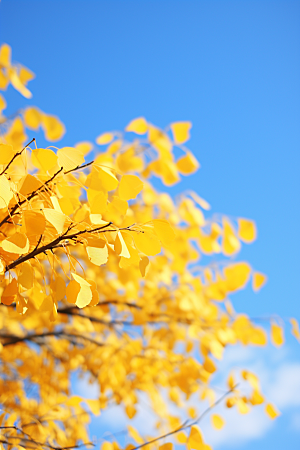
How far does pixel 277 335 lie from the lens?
63.1 inches

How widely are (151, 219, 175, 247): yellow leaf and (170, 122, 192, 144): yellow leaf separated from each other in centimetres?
86

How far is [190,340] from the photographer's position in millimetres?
1677

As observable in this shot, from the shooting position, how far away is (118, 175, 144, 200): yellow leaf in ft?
1.73

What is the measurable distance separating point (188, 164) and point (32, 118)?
596mm

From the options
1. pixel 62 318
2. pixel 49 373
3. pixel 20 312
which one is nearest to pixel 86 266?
pixel 62 318

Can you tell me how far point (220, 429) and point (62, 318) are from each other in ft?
3.08

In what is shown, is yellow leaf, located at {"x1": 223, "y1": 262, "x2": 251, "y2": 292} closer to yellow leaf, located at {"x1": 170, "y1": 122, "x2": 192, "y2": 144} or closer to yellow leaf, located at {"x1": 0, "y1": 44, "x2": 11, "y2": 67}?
yellow leaf, located at {"x1": 170, "y1": 122, "x2": 192, "y2": 144}

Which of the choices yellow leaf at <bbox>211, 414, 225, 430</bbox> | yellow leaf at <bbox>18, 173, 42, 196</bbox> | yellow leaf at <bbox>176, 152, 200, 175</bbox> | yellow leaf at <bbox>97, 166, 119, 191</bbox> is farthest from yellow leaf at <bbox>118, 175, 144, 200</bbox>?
yellow leaf at <bbox>211, 414, 225, 430</bbox>

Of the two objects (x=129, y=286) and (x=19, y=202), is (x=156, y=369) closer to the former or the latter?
(x=129, y=286)

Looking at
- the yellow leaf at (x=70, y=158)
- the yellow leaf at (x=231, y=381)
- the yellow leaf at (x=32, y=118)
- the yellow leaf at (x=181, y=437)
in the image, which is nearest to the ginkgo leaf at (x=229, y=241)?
the yellow leaf at (x=231, y=381)

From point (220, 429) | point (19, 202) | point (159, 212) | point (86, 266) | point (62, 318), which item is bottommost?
point (220, 429)

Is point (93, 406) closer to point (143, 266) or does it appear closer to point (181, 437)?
point (181, 437)

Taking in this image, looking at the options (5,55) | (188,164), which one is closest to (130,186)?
(188,164)

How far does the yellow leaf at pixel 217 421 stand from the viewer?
4.82ft
